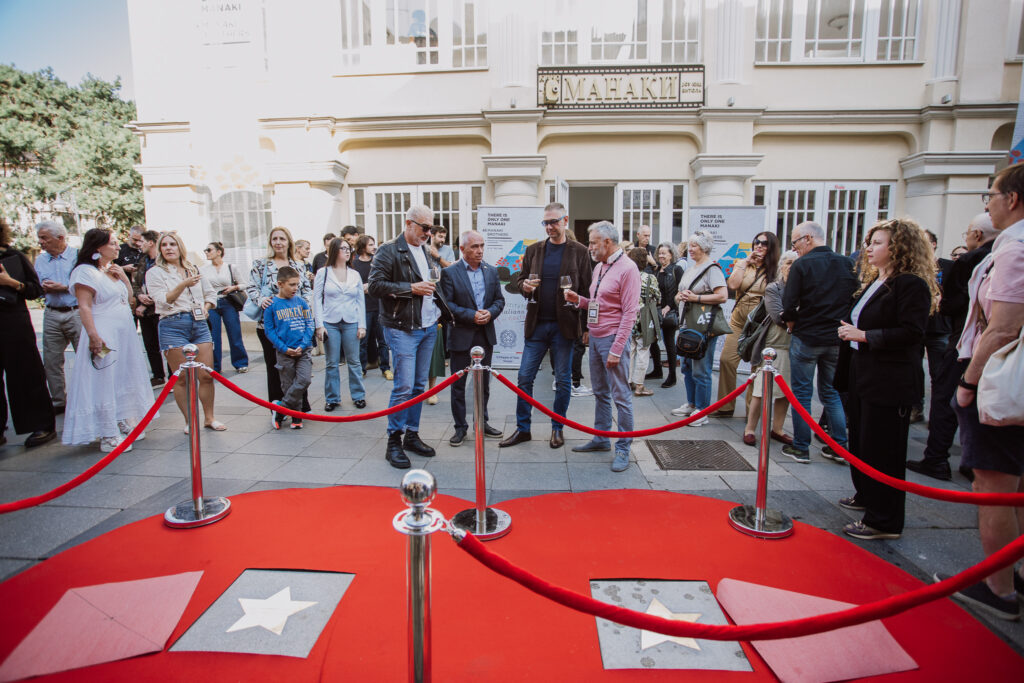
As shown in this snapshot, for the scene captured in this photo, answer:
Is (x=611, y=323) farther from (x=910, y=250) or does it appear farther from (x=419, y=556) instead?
(x=419, y=556)

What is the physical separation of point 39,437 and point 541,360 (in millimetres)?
4877

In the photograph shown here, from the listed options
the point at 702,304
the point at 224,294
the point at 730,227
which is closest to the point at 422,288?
the point at 702,304

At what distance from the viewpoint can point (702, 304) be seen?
5812 millimetres

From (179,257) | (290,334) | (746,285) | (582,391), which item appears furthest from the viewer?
(582,391)

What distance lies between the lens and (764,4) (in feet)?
35.5

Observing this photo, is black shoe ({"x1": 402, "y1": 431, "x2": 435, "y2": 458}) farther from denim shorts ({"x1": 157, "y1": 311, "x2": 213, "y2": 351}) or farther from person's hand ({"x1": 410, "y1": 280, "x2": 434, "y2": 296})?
denim shorts ({"x1": 157, "y1": 311, "x2": 213, "y2": 351})

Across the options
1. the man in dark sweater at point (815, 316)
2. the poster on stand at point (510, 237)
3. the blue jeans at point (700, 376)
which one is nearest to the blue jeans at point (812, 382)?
the man in dark sweater at point (815, 316)

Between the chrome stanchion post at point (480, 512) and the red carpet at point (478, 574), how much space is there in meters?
0.10

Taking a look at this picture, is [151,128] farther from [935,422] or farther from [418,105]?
[935,422]

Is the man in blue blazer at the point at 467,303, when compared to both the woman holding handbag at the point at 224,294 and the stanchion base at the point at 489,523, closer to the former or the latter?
the stanchion base at the point at 489,523

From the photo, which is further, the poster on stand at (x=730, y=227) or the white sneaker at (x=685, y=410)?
the poster on stand at (x=730, y=227)

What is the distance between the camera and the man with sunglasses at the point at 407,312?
4.77 meters

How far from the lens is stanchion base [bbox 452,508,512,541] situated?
3.26m

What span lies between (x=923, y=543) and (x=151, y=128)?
14.1 metres
